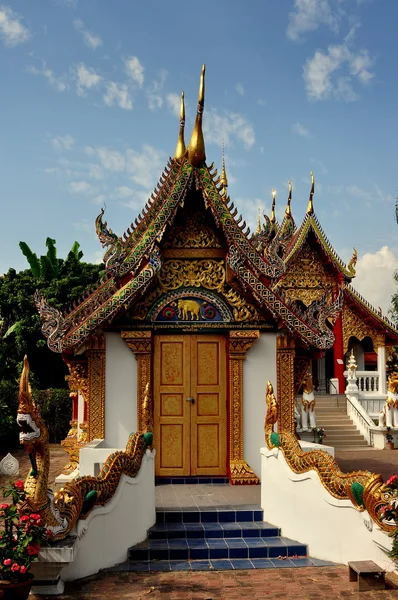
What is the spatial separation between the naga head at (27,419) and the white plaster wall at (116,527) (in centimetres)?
94

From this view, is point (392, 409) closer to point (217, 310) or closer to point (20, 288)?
point (217, 310)

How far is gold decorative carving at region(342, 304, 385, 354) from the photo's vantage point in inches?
893

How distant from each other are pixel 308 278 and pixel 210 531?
17.2 m

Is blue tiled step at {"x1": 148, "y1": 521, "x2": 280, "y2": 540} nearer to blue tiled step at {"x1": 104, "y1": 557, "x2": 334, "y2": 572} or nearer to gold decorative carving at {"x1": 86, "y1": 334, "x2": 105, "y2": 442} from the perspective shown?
blue tiled step at {"x1": 104, "y1": 557, "x2": 334, "y2": 572}

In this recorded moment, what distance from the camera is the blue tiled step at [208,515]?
23.1ft

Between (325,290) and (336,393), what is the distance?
150 inches

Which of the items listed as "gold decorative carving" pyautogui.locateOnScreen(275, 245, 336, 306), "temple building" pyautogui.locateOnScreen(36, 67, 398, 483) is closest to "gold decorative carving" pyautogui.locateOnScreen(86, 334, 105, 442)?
"temple building" pyautogui.locateOnScreen(36, 67, 398, 483)

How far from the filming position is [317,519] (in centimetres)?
640

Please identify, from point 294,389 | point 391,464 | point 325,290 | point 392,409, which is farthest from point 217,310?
point 325,290

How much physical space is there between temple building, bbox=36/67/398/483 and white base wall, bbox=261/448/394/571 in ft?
5.21

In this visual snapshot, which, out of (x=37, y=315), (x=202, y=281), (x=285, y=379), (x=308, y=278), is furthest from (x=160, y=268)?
(x=308, y=278)

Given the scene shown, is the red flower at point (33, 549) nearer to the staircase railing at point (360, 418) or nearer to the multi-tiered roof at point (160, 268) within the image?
the multi-tiered roof at point (160, 268)

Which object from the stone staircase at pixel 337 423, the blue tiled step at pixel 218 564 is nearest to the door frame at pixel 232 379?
the blue tiled step at pixel 218 564

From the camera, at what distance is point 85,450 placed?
7.63 metres
